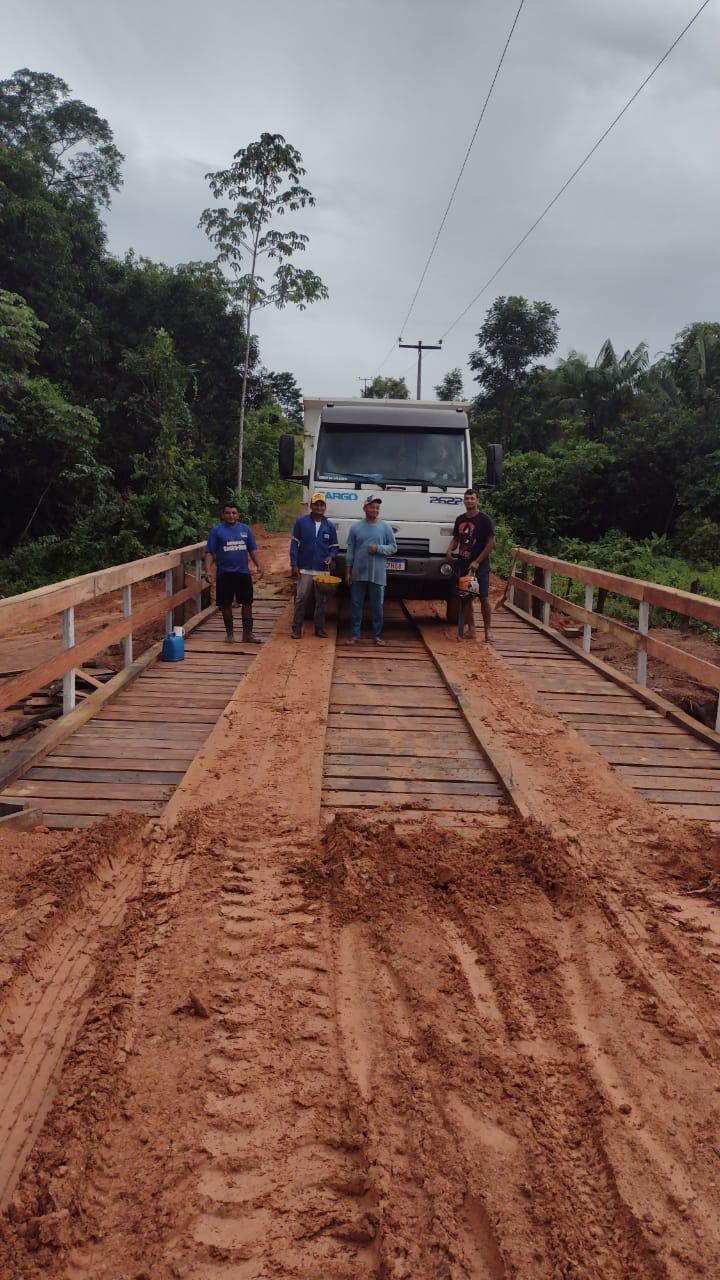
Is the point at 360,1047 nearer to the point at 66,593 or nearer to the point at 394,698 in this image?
the point at 66,593

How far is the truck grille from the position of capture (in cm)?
916

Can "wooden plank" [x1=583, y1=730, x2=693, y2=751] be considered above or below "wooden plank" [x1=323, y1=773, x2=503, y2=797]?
above

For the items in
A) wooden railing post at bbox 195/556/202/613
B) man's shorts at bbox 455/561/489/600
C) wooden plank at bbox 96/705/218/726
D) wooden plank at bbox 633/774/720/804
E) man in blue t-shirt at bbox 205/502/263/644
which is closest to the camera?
wooden plank at bbox 633/774/720/804

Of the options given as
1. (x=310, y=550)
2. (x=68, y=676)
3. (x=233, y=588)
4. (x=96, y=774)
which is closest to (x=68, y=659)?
(x=68, y=676)

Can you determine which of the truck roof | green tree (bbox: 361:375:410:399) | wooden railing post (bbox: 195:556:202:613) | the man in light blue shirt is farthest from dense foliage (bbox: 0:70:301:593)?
green tree (bbox: 361:375:410:399)

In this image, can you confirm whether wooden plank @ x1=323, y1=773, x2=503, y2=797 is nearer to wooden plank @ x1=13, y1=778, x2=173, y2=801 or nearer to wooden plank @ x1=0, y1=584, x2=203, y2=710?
wooden plank @ x1=13, y1=778, x2=173, y2=801

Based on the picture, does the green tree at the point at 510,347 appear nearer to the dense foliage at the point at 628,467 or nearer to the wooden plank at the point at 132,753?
the dense foliage at the point at 628,467

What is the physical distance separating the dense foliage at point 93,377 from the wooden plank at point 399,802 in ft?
46.9

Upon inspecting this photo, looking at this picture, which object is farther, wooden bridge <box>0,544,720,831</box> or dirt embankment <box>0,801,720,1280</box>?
wooden bridge <box>0,544,720,831</box>

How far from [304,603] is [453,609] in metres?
2.01

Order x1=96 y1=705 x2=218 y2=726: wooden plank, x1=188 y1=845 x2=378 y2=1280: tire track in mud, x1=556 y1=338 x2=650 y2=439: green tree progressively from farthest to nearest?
1. x1=556 y1=338 x2=650 y2=439: green tree
2. x1=96 y1=705 x2=218 y2=726: wooden plank
3. x1=188 y1=845 x2=378 y2=1280: tire track in mud

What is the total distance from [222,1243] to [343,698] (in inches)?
188

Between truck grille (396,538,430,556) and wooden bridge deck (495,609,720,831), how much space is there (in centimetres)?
143

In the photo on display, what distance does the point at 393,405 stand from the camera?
31.1 ft
